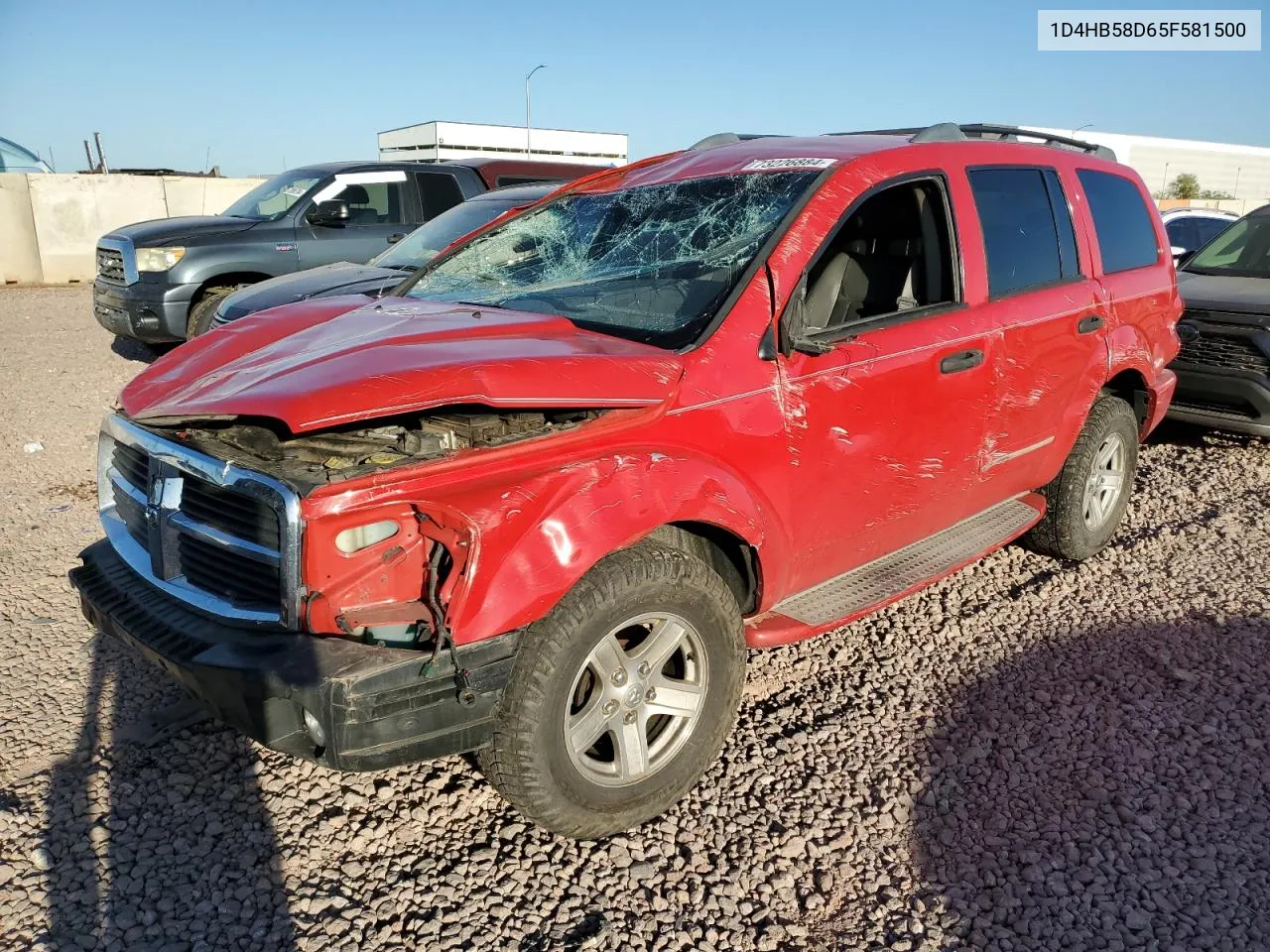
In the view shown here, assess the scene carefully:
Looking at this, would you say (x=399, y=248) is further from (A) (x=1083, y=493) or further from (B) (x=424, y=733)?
(B) (x=424, y=733)

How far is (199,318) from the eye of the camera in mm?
8680

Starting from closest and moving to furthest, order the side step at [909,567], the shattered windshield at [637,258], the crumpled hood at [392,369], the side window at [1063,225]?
the crumpled hood at [392,369] → the shattered windshield at [637,258] → the side step at [909,567] → the side window at [1063,225]

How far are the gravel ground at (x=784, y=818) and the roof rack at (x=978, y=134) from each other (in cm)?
209

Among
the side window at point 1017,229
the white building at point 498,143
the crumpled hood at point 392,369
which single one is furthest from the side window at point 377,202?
the white building at point 498,143

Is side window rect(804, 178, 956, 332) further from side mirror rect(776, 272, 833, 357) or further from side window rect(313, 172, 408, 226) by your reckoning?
side window rect(313, 172, 408, 226)

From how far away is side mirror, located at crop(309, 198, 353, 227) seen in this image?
29.6 feet

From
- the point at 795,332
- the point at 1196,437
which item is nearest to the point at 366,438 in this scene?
the point at 795,332

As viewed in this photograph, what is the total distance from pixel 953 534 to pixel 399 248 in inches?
207

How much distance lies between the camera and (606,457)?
2.56 meters

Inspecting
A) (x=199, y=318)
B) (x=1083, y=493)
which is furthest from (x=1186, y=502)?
(x=199, y=318)

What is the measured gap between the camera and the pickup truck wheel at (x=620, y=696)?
2438 mm

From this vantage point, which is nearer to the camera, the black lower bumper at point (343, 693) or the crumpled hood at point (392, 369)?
the black lower bumper at point (343, 693)

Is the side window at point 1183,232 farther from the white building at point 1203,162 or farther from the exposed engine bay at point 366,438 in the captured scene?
the white building at point 1203,162

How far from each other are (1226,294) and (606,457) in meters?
6.28
